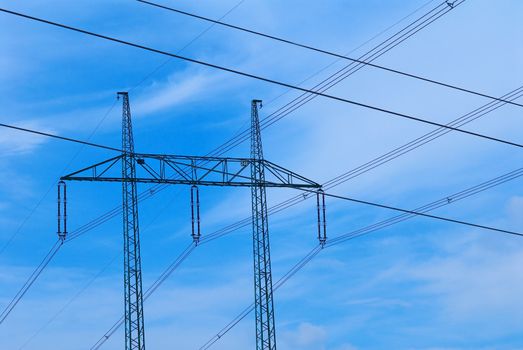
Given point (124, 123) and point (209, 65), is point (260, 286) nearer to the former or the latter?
point (124, 123)

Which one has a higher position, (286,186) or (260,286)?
(286,186)

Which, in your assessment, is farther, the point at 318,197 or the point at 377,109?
the point at 318,197

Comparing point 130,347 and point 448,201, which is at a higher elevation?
point 448,201

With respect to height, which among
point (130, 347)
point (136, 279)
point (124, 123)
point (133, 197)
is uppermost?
point (124, 123)

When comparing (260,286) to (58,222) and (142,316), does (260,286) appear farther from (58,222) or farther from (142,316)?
(58,222)

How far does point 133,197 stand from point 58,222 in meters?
7.94

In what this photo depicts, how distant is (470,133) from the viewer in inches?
1575

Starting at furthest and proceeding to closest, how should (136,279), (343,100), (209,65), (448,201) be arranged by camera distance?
(136,279)
(448,201)
(343,100)
(209,65)

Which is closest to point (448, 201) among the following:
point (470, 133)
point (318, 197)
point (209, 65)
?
point (318, 197)

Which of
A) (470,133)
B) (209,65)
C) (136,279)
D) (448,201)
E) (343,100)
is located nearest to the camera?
(209,65)

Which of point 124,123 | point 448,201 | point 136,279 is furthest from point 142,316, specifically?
point 448,201

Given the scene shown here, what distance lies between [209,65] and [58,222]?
26415 millimetres

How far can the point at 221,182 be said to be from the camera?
5747 cm

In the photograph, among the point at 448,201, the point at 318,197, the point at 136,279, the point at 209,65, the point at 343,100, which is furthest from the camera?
the point at 136,279
